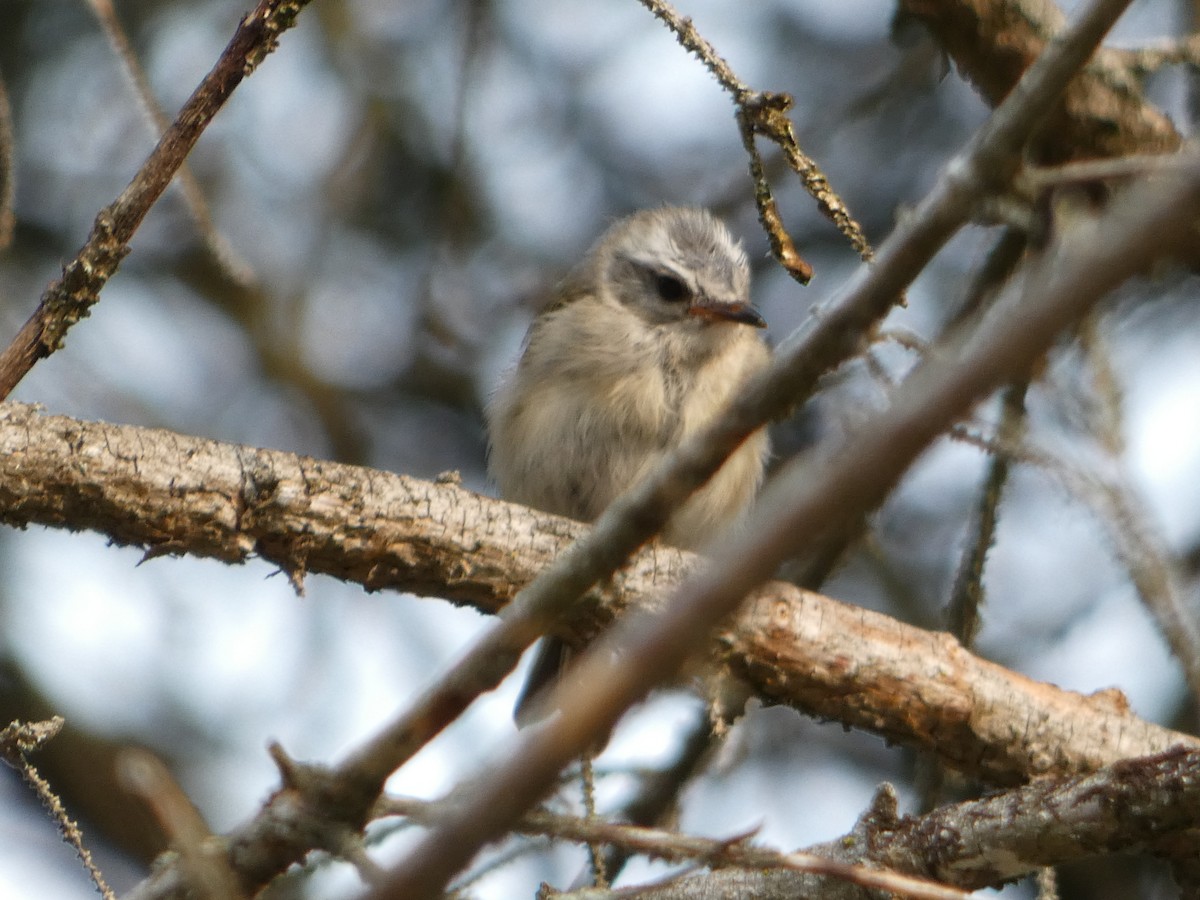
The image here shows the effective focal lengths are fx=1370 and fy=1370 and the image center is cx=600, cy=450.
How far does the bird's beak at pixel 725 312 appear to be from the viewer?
4746 mm

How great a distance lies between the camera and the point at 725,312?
4832mm

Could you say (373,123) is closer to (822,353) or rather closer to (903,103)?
(903,103)

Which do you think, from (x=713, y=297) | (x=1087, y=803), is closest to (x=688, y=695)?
(x=713, y=297)

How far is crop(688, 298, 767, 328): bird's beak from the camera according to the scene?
187 inches

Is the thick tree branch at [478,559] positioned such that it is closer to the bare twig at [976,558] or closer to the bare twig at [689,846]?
the bare twig at [976,558]

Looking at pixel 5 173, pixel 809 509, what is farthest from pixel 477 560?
pixel 809 509

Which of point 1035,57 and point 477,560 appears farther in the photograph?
point 1035,57

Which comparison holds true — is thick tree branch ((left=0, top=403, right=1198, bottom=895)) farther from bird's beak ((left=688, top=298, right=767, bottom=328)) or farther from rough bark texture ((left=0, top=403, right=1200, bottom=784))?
bird's beak ((left=688, top=298, right=767, bottom=328))

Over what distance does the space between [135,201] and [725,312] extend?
2569 mm

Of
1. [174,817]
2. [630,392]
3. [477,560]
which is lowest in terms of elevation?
[174,817]

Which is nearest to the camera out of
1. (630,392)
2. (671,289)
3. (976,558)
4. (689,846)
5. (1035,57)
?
(689,846)

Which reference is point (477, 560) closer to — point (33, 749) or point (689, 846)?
point (33, 749)

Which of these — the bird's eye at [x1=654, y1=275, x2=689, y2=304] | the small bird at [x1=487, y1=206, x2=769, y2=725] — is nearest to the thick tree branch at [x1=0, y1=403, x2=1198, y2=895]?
the small bird at [x1=487, y1=206, x2=769, y2=725]

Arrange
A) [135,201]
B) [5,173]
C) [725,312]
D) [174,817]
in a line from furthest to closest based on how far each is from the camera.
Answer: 1. [725,312]
2. [5,173]
3. [135,201]
4. [174,817]
